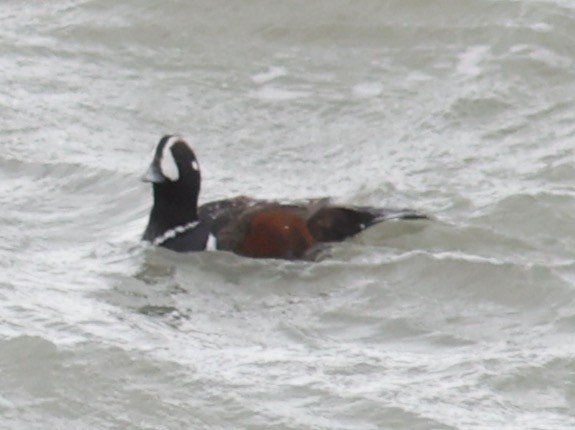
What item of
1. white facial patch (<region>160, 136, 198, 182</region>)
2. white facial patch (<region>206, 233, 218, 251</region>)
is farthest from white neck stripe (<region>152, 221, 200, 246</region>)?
white facial patch (<region>160, 136, 198, 182</region>)

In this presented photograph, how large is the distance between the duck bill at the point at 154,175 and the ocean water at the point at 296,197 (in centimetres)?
43

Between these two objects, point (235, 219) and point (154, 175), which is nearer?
point (235, 219)

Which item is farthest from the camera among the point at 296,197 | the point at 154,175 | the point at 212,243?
the point at 296,197

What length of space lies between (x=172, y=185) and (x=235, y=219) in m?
0.49

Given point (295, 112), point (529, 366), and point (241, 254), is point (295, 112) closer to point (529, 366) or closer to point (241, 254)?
point (241, 254)

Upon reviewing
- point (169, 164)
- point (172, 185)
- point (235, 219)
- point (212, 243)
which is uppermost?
point (169, 164)

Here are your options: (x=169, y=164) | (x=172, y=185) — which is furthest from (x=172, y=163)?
(x=172, y=185)

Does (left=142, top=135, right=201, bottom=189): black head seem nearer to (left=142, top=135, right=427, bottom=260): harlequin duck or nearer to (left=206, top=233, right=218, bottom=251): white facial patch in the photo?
(left=142, top=135, right=427, bottom=260): harlequin duck

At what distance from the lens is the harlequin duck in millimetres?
11133

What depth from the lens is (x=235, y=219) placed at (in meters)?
11.2

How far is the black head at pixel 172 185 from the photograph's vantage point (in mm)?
11352

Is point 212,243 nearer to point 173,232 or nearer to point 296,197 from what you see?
point 173,232

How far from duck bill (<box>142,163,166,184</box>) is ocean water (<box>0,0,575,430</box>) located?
0.43 meters

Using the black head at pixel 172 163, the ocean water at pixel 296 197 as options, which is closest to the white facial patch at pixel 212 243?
the ocean water at pixel 296 197
